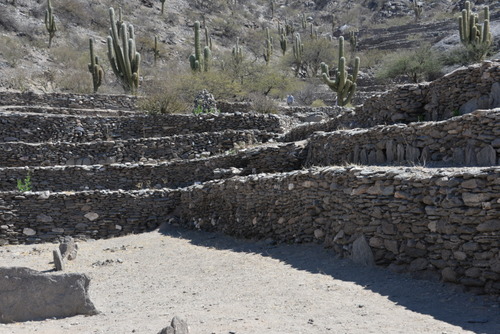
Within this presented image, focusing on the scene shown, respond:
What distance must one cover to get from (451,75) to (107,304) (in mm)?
9107

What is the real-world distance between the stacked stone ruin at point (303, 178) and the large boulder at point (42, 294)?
4.27 m

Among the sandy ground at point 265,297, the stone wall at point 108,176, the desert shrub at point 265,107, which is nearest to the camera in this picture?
the sandy ground at point 265,297

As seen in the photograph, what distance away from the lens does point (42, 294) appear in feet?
21.7

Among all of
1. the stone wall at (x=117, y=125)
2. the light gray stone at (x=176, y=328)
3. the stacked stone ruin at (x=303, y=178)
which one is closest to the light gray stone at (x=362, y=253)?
the stacked stone ruin at (x=303, y=178)

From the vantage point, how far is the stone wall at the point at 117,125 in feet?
67.9

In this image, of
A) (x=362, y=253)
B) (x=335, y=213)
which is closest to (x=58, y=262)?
(x=335, y=213)

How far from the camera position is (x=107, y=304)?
7.45 meters

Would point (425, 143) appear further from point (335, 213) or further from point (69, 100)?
point (69, 100)

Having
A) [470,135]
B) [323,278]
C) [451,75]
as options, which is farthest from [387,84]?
[323,278]

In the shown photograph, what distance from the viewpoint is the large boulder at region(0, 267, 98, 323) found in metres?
6.53

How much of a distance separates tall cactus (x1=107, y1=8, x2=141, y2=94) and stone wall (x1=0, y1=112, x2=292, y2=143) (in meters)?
7.91

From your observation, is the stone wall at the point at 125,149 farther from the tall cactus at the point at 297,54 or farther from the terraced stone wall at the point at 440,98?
the tall cactus at the point at 297,54

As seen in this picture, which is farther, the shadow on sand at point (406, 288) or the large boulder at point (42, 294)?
the large boulder at point (42, 294)

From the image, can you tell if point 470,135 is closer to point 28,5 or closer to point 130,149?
point 130,149
